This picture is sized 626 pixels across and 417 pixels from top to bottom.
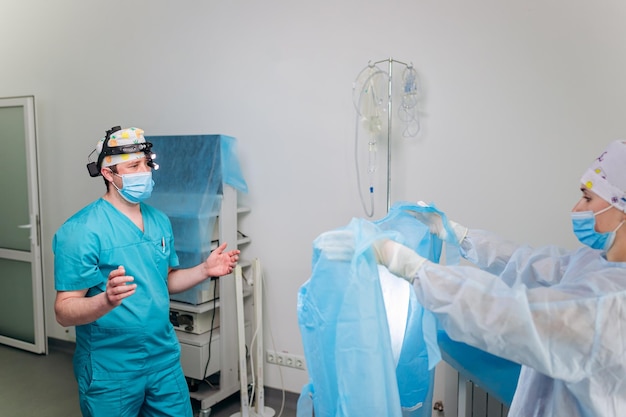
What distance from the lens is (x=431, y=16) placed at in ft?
7.76

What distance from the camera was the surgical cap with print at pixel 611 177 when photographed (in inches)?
50.1

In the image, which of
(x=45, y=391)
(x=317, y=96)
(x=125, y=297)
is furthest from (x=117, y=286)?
(x=45, y=391)

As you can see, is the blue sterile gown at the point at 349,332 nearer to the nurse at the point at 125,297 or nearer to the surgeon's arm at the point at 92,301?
the surgeon's arm at the point at 92,301

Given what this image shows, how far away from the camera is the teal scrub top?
177cm

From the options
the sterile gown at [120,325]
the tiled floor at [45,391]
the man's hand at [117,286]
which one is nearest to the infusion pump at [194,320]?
the tiled floor at [45,391]

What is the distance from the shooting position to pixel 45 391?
307 cm

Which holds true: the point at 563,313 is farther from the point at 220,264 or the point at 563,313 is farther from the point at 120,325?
the point at 120,325

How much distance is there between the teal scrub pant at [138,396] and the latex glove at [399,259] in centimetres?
108

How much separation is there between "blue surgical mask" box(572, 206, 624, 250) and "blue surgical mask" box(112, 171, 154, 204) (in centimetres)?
142

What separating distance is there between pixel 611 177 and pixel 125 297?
1.43 metres

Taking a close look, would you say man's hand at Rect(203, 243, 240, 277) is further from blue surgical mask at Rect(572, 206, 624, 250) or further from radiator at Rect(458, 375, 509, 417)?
blue surgical mask at Rect(572, 206, 624, 250)

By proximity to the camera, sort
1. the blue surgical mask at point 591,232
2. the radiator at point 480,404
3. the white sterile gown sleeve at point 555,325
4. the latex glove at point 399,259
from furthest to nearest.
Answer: the radiator at point 480,404, the blue surgical mask at point 591,232, the latex glove at point 399,259, the white sterile gown sleeve at point 555,325

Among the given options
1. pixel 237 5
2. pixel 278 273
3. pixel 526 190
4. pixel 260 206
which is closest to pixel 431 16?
pixel 526 190

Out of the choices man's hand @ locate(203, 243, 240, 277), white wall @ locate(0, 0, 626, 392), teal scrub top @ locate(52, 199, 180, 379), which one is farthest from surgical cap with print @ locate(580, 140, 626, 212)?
teal scrub top @ locate(52, 199, 180, 379)
